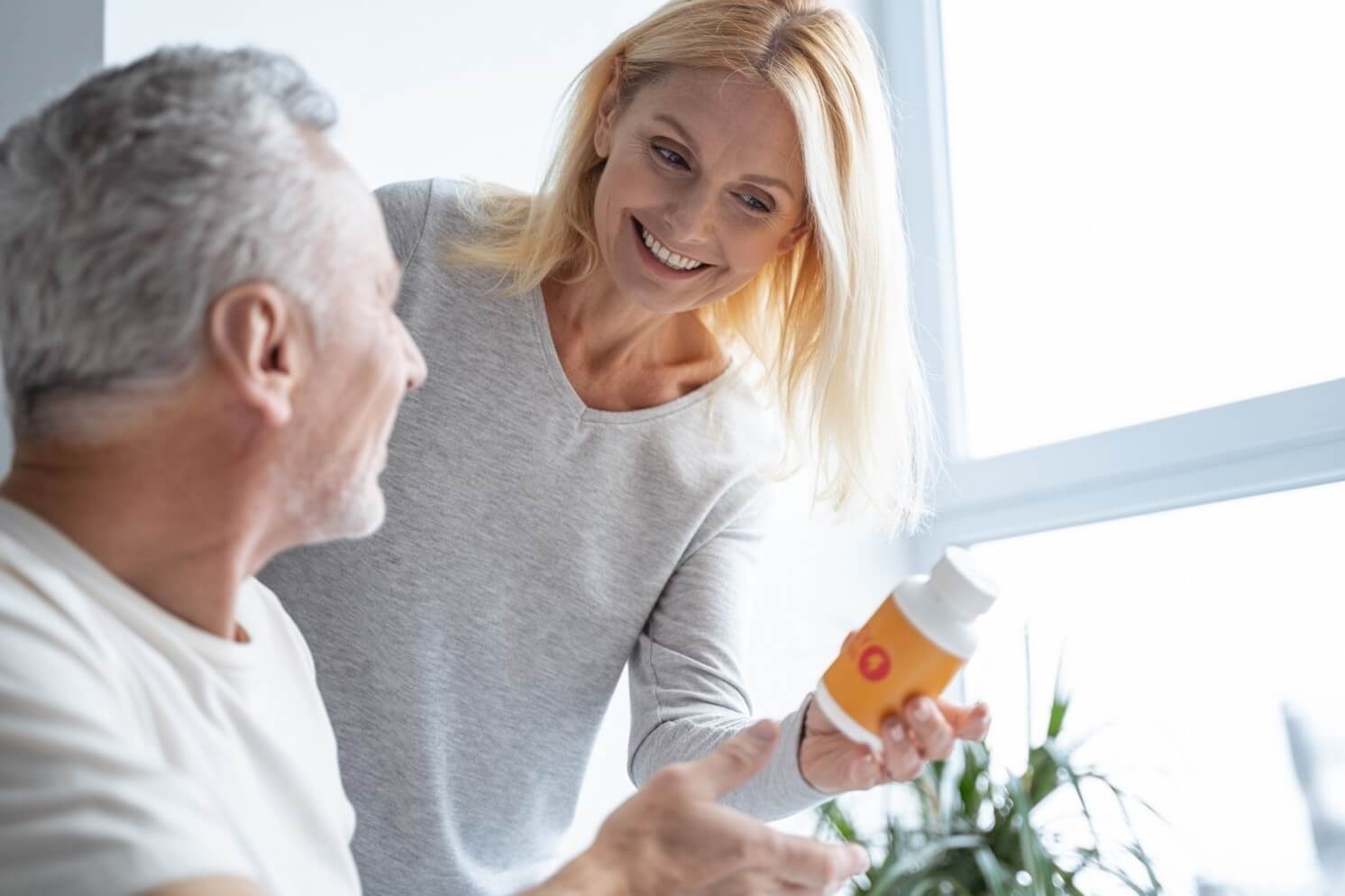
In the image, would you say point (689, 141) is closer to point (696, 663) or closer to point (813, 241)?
point (813, 241)

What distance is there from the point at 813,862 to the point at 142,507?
55 cm

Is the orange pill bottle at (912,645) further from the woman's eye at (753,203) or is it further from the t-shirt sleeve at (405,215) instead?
the t-shirt sleeve at (405,215)

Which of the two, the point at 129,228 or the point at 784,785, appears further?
the point at 784,785

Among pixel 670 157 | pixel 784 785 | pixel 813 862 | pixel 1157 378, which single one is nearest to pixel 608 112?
pixel 670 157

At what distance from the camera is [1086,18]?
288 centimetres

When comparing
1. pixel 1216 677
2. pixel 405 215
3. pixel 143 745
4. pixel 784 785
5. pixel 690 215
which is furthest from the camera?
pixel 1216 677

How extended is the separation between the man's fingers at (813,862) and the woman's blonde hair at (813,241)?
2.37 feet

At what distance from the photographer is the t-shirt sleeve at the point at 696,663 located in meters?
1.57

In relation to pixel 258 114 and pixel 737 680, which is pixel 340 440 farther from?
pixel 737 680

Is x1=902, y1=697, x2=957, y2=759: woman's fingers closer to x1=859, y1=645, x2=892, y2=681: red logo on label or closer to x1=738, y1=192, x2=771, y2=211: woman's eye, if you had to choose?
x1=859, y1=645, x2=892, y2=681: red logo on label

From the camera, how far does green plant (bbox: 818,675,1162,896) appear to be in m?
2.00

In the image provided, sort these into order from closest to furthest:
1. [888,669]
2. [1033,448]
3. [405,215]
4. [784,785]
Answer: [888,669], [784,785], [405,215], [1033,448]

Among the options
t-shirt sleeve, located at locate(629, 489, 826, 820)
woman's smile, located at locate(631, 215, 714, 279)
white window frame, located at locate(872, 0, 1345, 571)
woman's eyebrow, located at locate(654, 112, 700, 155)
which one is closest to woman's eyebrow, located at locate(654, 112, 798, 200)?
woman's eyebrow, located at locate(654, 112, 700, 155)

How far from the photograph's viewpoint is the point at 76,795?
29.3 inches
